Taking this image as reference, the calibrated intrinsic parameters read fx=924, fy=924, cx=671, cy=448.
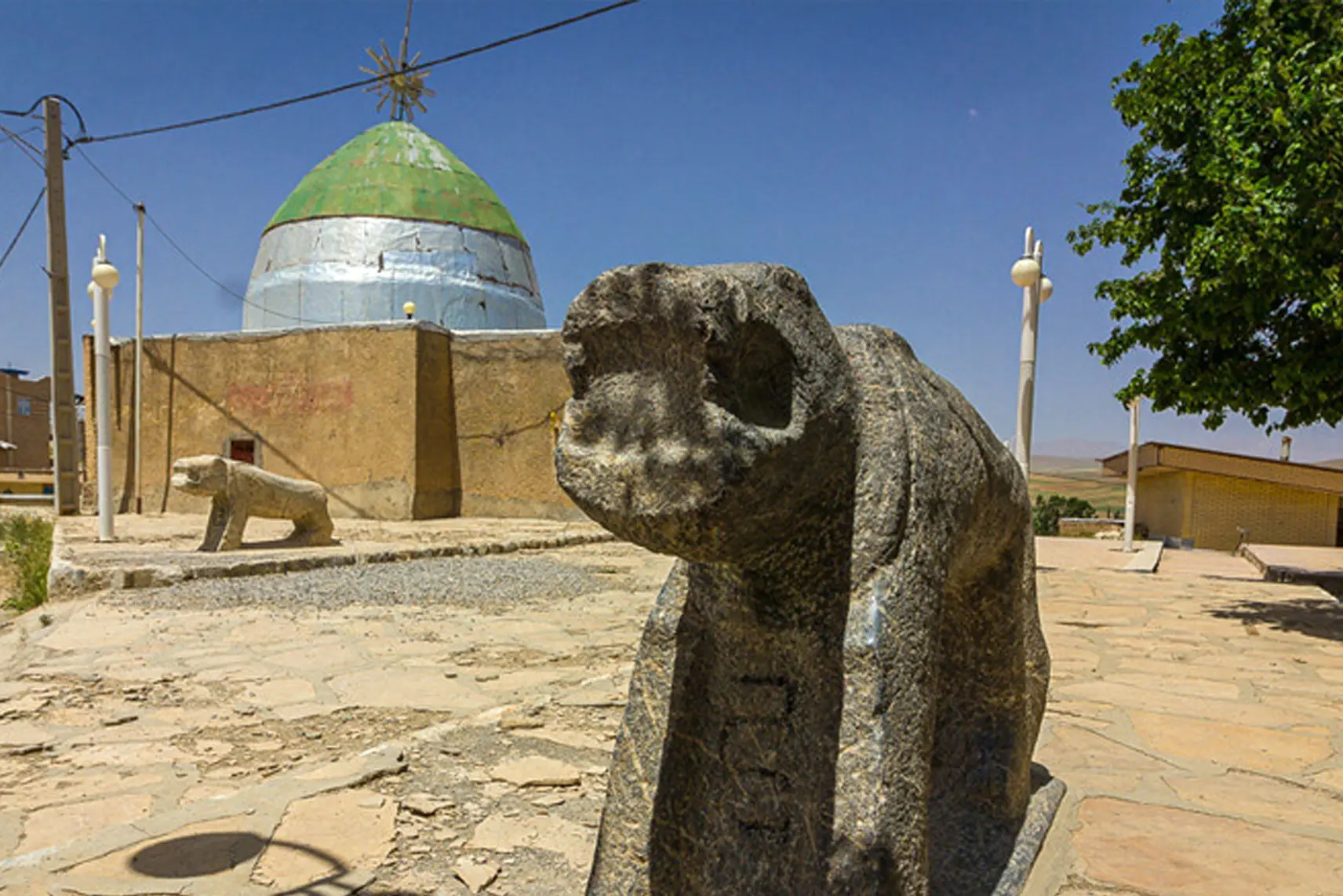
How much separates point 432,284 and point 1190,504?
14813mm

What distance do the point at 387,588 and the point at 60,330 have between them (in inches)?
360

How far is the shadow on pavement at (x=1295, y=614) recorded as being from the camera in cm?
603

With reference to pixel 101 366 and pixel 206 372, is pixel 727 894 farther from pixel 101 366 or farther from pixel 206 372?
pixel 206 372

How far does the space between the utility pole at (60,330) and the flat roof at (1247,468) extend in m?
16.6

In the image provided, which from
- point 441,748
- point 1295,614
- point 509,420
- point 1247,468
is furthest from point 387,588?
point 1247,468

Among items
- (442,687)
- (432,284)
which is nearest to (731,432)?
(442,687)

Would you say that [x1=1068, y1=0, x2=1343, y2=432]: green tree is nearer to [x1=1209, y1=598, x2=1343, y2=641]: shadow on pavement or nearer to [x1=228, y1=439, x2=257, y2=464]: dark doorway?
[x1=1209, y1=598, x2=1343, y2=641]: shadow on pavement

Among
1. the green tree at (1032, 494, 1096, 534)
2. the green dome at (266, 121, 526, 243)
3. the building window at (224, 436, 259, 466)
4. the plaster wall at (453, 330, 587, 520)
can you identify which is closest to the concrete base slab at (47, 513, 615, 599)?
the plaster wall at (453, 330, 587, 520)

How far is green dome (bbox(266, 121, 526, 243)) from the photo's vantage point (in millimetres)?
17844

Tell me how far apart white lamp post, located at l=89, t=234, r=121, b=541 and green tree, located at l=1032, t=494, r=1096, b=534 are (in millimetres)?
18191

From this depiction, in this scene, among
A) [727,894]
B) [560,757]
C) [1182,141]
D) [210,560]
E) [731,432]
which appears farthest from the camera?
[210,560]

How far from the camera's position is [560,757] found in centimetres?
309

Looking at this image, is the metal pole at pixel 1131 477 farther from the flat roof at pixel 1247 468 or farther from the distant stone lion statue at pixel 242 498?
the distant stone lion statue at pixel 242 498

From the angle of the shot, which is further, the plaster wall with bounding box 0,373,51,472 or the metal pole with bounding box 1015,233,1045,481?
the plaster wall with bounding box 0,373,51,472
